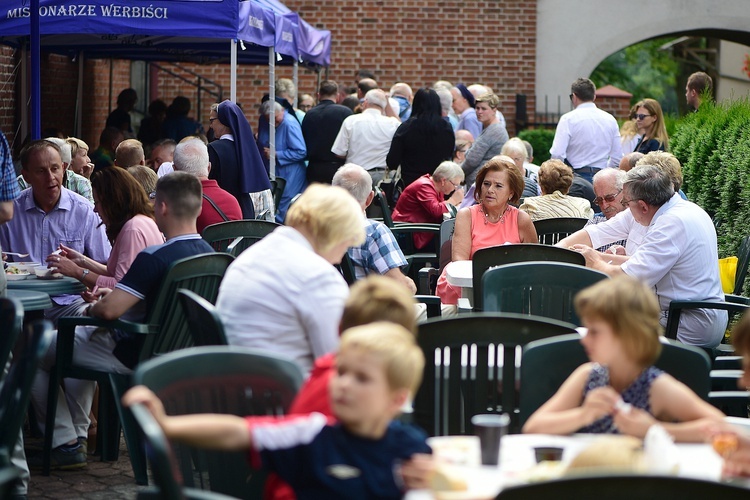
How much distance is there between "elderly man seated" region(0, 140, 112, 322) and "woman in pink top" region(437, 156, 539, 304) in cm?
192

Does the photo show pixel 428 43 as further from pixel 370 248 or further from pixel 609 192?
pixel 370 248

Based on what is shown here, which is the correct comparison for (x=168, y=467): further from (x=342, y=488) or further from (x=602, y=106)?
(x=602, y=106)

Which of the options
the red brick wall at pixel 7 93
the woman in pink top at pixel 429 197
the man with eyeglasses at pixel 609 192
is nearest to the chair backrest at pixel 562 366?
the man with eyeglasses at pixel 609 192

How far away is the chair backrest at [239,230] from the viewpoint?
6086 mm

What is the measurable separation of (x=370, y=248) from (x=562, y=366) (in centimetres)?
237

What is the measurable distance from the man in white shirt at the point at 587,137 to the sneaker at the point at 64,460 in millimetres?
6568

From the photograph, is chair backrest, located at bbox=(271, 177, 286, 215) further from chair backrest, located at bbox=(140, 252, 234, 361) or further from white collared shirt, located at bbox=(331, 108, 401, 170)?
chair backrest, located at bbox=(140, 252, 234, 361)

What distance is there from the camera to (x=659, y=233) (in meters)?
5.13

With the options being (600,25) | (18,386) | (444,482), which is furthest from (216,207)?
(600,25)

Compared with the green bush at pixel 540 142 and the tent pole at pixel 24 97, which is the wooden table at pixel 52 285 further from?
the green bush at pixel 540 142

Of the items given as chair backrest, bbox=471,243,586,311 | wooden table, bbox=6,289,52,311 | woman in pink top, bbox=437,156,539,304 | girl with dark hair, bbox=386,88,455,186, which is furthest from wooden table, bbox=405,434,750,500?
girl with dark hair, bbox=386,88,455,186

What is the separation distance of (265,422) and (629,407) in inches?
36.5

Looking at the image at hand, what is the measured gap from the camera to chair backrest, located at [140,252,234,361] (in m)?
4.44

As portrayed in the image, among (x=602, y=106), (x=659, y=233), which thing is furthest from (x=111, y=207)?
(x=602, y=106)
